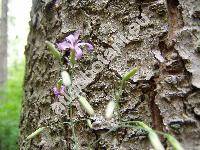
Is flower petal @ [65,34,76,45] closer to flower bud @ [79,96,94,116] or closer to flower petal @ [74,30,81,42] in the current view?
flower petal @ [74,30,81,42]

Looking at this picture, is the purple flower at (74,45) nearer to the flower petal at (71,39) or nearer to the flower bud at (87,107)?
the flower petal at (71,39)

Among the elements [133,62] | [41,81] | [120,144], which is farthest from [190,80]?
[41,81]

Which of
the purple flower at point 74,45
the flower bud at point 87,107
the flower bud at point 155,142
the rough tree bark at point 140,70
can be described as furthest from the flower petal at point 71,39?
the flower bud at point 155,142

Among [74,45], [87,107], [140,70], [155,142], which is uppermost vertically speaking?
[74,45]

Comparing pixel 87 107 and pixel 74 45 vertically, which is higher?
pixel 74 45

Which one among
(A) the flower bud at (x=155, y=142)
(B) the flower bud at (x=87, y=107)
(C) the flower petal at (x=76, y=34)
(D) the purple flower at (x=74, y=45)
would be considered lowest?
(A) the flower bud at (x=155, y=142)

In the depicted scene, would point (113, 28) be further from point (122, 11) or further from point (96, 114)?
point (96, 114)

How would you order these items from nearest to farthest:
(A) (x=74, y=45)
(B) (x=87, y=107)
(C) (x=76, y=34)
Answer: (B) (x=87, y=107) → (A) (x=74, y=45) → (C) (x=76, y=34)

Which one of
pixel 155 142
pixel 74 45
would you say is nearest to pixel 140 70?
pixel 74 45

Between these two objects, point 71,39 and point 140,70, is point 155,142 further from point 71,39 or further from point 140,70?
point 71,39
